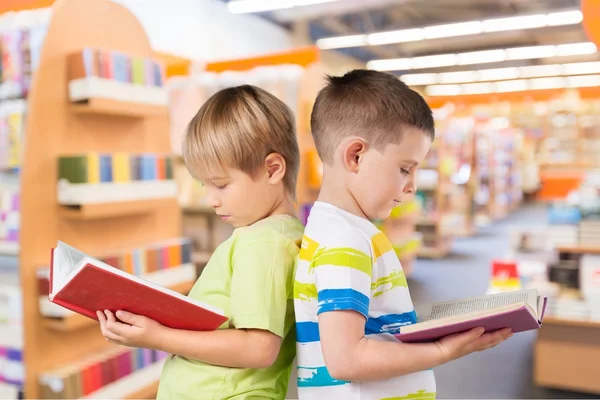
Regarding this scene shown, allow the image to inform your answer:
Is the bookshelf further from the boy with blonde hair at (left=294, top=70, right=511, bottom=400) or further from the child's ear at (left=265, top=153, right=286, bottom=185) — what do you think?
the boy with blonde hair at (left=294, top=70, right=511, bottom=400)

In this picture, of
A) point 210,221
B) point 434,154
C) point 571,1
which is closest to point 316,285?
point 210,221

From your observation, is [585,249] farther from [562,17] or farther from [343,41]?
[343,41]

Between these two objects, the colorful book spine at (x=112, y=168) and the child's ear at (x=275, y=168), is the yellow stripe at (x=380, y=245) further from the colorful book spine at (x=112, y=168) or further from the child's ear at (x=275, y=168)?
the colorful book spine at (x=112, y=168)

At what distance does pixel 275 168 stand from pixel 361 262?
0.96 feet

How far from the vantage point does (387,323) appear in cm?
99

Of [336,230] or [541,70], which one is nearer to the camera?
[336,230]

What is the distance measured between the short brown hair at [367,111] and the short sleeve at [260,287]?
0.67ft

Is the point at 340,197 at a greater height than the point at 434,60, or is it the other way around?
the point at 434,60

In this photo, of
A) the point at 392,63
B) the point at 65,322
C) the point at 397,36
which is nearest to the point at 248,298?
the point at 65,322

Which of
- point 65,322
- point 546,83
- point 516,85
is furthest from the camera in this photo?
point 516,85

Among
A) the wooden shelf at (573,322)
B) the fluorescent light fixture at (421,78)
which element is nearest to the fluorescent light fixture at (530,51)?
the fluorescent light fixture at (421,78)

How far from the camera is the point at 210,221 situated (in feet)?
15.6

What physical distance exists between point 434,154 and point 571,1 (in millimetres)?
4963

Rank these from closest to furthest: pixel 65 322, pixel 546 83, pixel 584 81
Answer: pixel 65 322
pixel 584 81
pixel 546 83
